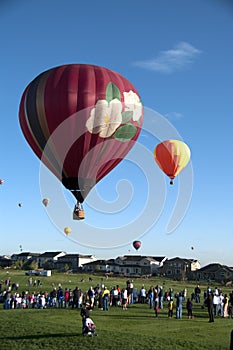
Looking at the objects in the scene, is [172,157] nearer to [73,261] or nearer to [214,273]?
[214,273]

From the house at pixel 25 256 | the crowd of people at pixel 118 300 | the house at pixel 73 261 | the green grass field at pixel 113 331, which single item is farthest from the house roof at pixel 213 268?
the green grass field at pixel 113 331

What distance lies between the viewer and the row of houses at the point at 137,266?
119562 mm

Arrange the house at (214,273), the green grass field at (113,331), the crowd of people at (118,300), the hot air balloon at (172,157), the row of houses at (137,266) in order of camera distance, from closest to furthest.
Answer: the green grass field at (113,331)
the crowd of people at (118,300)
the hot air balloon at (172,157)
the house at (214,273)
the row of houses at (137,266)

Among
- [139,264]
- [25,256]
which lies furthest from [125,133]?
[25,256]

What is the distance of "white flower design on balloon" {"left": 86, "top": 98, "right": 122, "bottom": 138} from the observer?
26.3m

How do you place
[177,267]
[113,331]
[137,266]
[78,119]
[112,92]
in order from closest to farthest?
[113,331], [78,119], [112,92], [177,267], [137,266]

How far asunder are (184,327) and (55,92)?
567 inches

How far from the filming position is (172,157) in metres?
39.3

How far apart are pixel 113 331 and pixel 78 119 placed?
1218 centimetres

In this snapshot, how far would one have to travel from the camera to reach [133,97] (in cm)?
2762

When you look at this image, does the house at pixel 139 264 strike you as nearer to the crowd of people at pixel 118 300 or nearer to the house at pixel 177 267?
the house at pixel 177 267

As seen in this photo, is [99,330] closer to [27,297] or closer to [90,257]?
[27,297]

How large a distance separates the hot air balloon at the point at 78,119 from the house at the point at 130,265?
345ft

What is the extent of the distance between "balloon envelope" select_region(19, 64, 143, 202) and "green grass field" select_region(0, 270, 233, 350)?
7.65m
